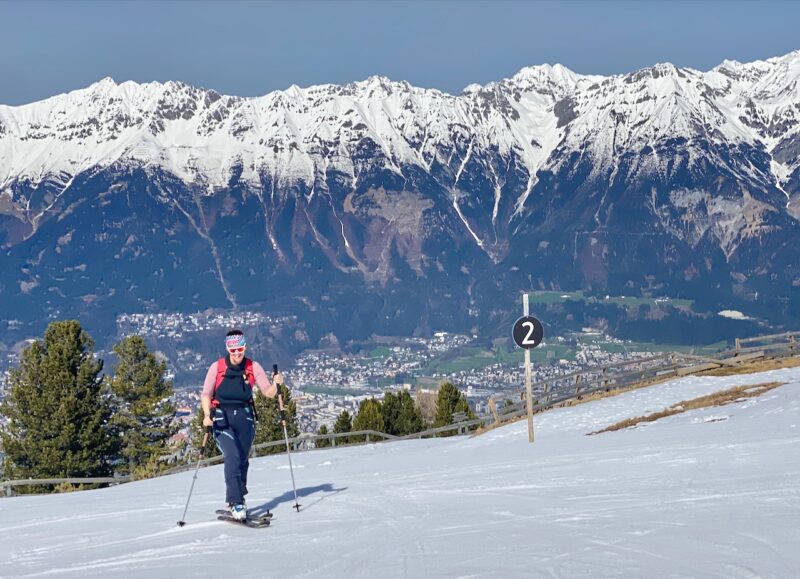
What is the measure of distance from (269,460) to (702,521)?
21289mm

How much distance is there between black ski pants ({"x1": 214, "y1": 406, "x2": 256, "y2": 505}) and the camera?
1465 cm

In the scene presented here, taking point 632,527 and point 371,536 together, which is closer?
point 632,527

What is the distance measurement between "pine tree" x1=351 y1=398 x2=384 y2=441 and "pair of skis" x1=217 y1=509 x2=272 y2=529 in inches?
1882

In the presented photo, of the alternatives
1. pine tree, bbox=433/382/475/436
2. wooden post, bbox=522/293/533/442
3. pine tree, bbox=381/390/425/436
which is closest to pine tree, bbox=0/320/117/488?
pine tree, bbox=381/390/425/436

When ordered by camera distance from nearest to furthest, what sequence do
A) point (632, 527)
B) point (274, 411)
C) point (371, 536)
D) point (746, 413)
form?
1. point (632, 527)
2. point (371, 536)
3. point (746, 413)
4. point (274, 411)

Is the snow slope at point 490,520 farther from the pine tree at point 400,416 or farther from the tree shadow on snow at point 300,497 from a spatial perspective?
the pine tree at point 400,416

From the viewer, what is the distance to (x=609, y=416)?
32875mm

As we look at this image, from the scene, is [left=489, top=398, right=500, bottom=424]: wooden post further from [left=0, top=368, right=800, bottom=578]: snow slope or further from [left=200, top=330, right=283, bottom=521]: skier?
[left=200, top=330, right=283, bottom=521]: skier

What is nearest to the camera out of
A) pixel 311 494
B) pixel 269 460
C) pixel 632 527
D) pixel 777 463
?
pixel 632 527

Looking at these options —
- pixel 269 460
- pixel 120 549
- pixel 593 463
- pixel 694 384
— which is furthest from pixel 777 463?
pixel 694 384

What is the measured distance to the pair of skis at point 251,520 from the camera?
48.3 ft

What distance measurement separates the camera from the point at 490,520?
1397 centimetres

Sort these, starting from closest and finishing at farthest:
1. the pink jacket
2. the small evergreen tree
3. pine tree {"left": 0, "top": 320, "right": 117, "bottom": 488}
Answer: the pink jacket → pine tree {"left": 0, "top": 320, "right": 117, "bottom": 488} → the small evergreen tree

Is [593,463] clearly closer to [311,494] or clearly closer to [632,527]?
[311,494]
